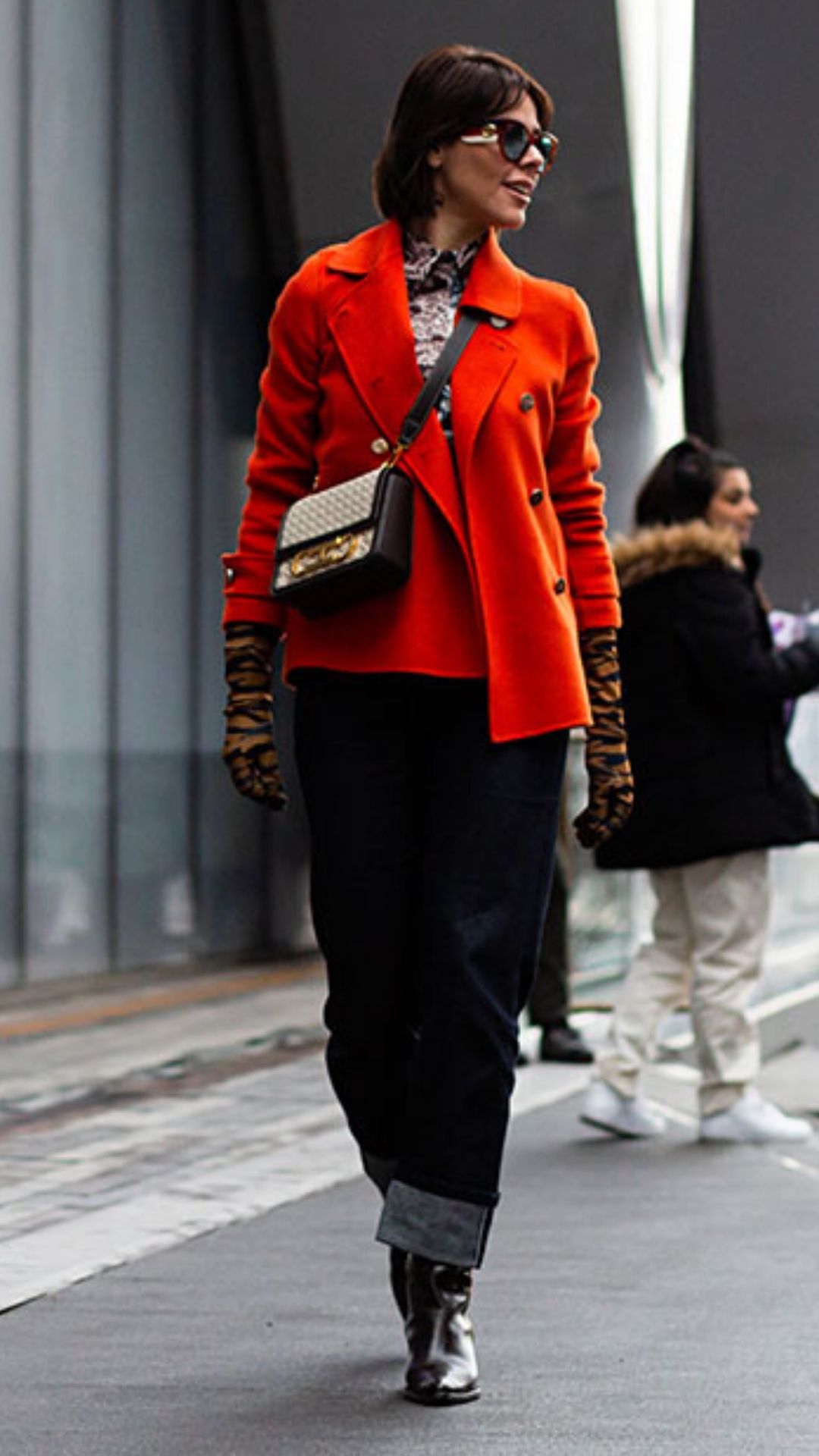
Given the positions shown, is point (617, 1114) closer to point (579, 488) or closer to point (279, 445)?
point (579, 488)

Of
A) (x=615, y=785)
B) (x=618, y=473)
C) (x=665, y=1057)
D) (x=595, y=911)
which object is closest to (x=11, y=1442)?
(x=615, y=785)

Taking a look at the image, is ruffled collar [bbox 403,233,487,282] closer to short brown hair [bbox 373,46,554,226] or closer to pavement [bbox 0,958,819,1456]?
short brown hair [bbox 373,46,554,226]

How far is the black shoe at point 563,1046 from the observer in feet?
27.6

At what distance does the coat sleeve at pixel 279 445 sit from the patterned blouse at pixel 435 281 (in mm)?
149

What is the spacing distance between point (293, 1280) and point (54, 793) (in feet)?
24.5

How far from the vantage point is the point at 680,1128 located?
6.96 metres

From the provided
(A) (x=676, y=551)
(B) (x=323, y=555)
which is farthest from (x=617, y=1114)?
(B) (x=323, y=555)

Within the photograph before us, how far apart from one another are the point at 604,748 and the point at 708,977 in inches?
114

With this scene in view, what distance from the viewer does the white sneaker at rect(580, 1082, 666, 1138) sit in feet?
22.0

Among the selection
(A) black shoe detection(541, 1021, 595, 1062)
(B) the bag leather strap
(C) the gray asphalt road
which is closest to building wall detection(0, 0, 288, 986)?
(A) black shoe detection(541, 1021, 595, 1062)

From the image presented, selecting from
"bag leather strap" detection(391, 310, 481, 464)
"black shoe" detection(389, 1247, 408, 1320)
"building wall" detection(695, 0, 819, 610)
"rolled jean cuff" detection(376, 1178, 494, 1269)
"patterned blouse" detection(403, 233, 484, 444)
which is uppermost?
"building wall" detection(695, 0, 819, 610)

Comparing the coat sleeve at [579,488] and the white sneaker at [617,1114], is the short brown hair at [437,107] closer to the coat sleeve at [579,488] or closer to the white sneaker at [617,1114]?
the coat sleeve at [579,488]

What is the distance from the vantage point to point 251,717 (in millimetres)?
3779

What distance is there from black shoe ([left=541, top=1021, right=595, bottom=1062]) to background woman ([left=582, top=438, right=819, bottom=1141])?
1.55m
